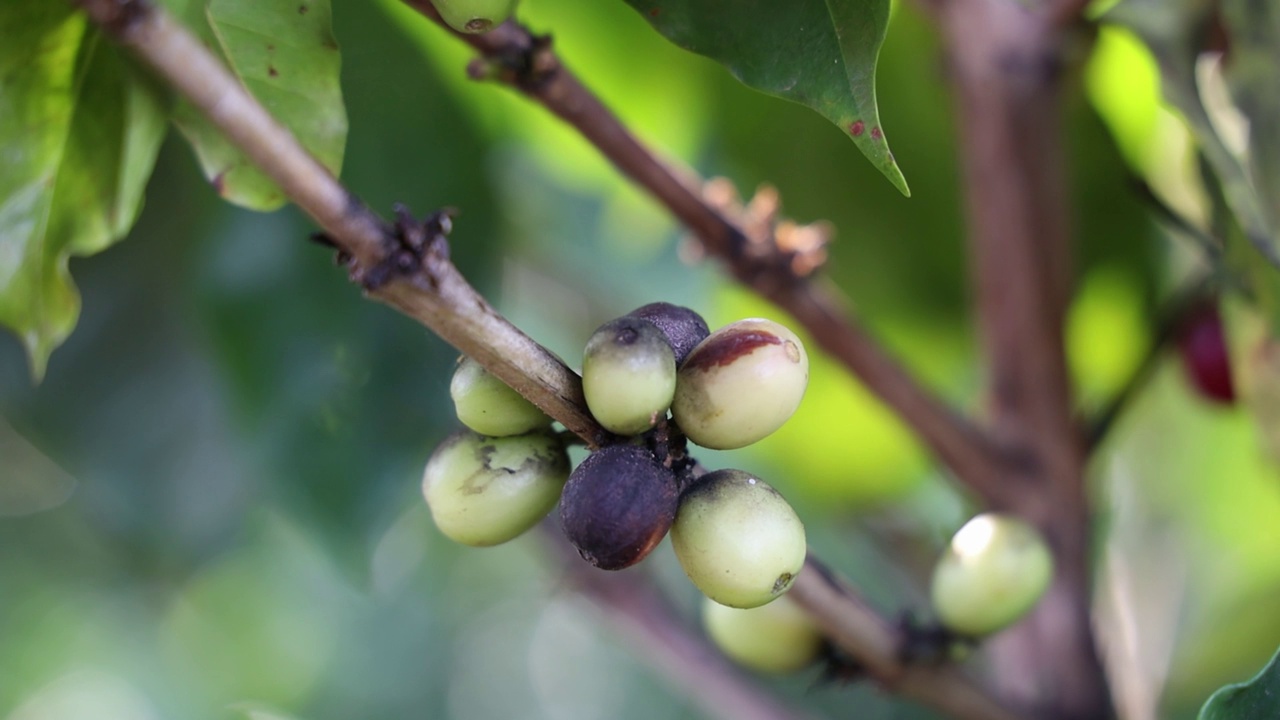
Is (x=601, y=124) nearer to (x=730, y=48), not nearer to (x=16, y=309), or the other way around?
(x=730, y=48)

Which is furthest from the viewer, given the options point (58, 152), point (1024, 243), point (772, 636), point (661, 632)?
point (661, 632)

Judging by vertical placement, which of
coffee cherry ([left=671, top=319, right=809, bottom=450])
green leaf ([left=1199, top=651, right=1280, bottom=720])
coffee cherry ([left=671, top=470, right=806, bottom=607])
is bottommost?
green leaf ([left=1199, top=651, right=1280, bottom=720])

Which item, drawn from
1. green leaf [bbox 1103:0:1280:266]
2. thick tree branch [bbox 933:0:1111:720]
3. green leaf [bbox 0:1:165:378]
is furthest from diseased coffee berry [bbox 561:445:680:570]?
thick tree branch [bbox 933:0:1111:720]

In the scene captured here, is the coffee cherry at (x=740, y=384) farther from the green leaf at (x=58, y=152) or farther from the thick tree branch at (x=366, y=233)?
the green leaf at (x=58, y=152)

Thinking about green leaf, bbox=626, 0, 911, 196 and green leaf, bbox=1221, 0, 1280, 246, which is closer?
green leaf, bbox=626, 0, 911, 196

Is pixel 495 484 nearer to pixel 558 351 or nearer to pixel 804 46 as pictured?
pixel 804 46

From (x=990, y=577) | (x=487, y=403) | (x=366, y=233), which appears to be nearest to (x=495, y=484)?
(x=487, y=403)

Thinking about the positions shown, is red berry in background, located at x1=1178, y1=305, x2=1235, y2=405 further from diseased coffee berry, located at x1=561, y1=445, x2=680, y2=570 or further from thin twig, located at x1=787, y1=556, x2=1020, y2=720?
diseased coffee berry, located at x1=561, y1=445, x2=680, y2=570
